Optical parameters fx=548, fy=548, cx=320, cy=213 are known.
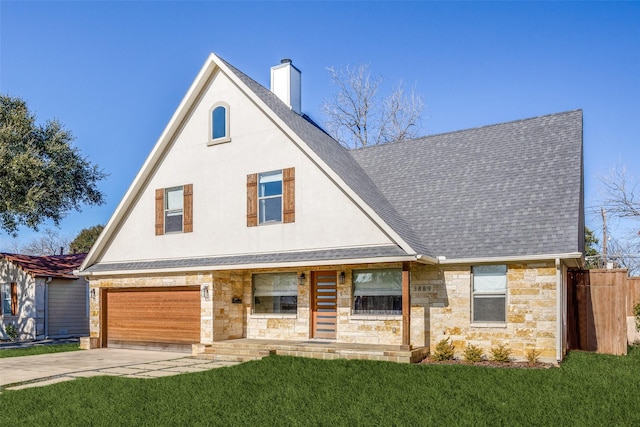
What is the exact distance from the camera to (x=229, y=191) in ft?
51.6

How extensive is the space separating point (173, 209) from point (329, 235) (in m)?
5.45

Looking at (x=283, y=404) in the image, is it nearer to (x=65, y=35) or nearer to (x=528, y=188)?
(x=528, y=188)

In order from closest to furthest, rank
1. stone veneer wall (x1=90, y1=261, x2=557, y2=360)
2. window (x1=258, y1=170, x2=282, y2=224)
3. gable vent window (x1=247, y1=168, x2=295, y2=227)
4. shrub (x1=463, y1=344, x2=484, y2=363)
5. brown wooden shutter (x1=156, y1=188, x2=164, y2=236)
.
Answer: stone veneer wall (x1=90, y1=261, x2=557, y2=360) → shrub (x1=463, y1=344, x2=484, y2=363) → gable vent window (x1=247, y1=168, x2=295, y2=227) → window (x1=258, y1=170, x2=282, y2=224) → brown wooden shutter (x1=156, y1=188, x2=164, y2=236)

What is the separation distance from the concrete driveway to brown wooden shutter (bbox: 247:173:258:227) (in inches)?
155

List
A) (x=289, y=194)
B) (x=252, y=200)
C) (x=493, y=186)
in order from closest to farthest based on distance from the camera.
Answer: (x=493, y=186), (x=289, y=194), (x=252, y=200)

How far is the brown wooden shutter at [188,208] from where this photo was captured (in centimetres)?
1623

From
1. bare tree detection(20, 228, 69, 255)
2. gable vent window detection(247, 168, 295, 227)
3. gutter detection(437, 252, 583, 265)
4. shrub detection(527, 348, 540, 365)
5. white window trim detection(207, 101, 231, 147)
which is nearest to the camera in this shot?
gutter detection(437, 252, 583, 265)

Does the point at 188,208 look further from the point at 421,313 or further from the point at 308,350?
the point at 421,313

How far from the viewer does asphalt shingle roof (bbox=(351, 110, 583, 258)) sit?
12844mm

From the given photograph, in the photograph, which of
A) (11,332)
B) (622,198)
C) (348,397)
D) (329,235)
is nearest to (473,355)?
(329,235)

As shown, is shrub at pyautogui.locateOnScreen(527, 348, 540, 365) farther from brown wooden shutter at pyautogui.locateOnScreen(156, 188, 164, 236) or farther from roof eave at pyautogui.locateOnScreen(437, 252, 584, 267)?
brown wooden shutter at pyautogui.locateOnScreen(156, 188, 164, 236)

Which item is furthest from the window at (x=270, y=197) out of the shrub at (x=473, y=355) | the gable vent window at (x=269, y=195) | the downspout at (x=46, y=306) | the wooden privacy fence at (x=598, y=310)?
the downspout at (x=46, y=306)

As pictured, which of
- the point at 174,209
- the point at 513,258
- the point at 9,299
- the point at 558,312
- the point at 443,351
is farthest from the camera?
Result: the point at 9,299

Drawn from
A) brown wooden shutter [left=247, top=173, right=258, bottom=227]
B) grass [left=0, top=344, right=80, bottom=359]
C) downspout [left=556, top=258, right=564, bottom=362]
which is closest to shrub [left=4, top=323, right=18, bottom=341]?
grass [left=0, top=344, right=80, bottom=359]
